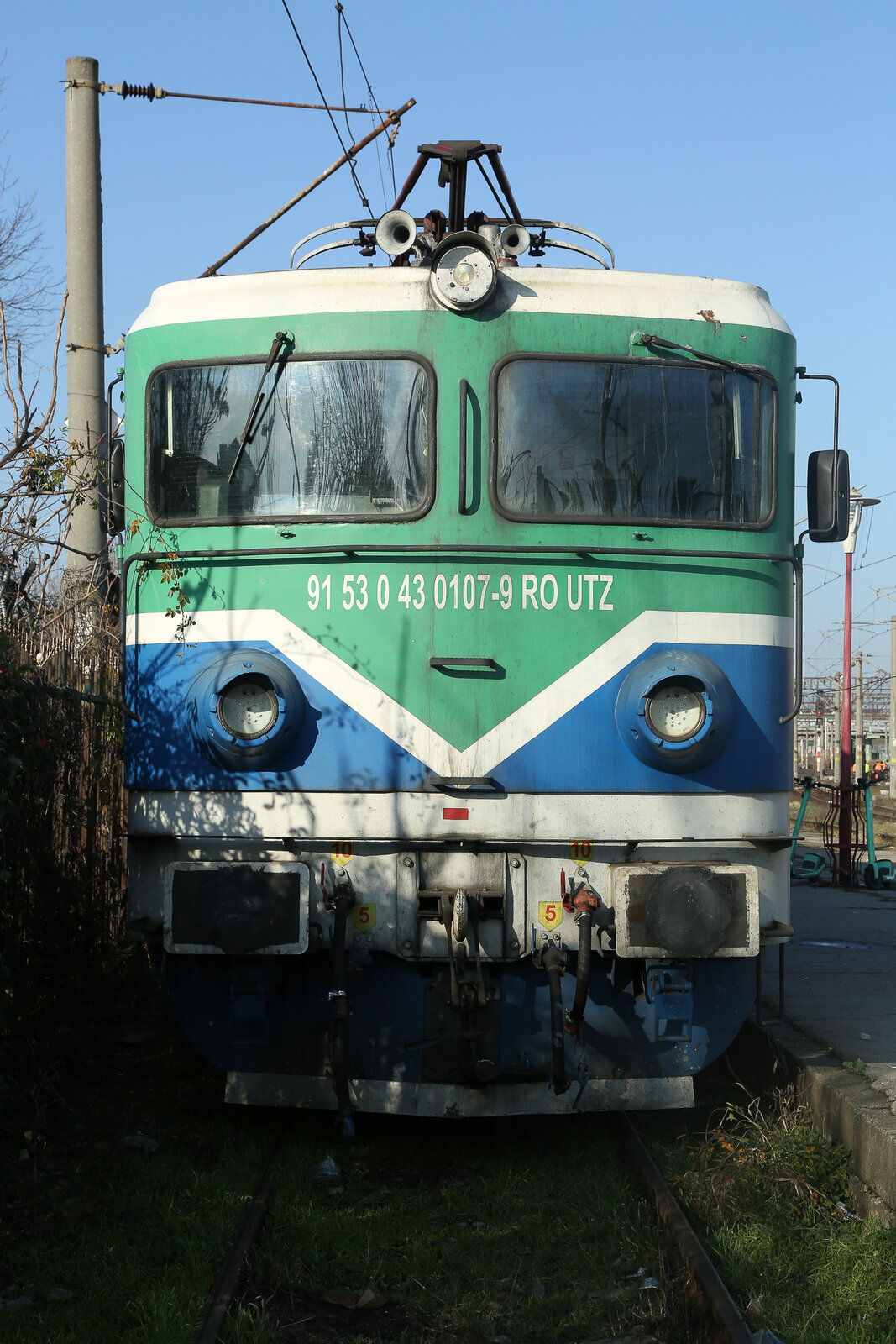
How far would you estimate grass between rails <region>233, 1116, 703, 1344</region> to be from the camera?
4.00 m

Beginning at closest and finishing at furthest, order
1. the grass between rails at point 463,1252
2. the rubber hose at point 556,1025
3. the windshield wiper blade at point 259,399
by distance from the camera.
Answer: the grass between rails at point 463,1252 < the rubber hose at point 556,1025 < the windshield wiper blade at point 259,399

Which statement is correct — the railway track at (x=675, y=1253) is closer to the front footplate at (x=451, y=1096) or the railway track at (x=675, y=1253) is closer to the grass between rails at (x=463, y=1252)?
the grass between rails at (x=463, y=1252)

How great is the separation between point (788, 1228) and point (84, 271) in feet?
21.9

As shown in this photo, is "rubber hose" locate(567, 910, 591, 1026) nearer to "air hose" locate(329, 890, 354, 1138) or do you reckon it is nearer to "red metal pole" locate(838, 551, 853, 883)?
"air hose" locate(329, 890, 354, 1138)

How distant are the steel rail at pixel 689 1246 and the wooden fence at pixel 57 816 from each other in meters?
2.49

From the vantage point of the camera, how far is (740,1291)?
4.16m

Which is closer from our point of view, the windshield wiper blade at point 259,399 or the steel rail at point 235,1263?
the steel rail at point 235,1263

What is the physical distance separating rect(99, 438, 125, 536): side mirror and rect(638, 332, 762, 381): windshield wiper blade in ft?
7.53

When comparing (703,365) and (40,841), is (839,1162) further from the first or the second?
(40,841)

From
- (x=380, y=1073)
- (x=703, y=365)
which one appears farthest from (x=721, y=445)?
(x=380, y=1073)

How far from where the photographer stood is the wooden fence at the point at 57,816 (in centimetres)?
537

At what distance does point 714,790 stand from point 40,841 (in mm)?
3370

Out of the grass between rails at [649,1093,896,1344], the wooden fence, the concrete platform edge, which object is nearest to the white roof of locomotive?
the wooden fence

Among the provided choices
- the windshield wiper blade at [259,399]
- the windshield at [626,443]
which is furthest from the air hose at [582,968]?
the windshield wiper blade at [259,399]
